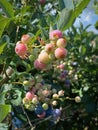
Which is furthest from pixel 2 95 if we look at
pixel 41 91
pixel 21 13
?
pixel 21 13

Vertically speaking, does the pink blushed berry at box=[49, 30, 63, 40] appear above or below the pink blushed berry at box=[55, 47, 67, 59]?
above

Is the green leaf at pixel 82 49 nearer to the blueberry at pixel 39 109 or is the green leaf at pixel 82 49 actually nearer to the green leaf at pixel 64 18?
the blueberry at pixel 39 109

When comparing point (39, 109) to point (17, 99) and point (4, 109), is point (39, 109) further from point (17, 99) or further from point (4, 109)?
point (4, 109)

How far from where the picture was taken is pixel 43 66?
2.45 ft

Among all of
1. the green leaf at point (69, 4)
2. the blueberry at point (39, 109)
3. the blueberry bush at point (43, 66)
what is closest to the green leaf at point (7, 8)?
the blueberry bush at point (43, 66)

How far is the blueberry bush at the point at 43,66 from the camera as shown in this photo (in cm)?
77

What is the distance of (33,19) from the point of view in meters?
1.40

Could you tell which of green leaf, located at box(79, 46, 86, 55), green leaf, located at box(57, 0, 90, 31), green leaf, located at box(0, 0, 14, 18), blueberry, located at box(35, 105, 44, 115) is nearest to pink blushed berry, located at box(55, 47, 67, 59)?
green leaf, located at box(57, 0, 90, 31)

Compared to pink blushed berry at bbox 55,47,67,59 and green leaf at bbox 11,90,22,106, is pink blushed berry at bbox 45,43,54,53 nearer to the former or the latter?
pink blushed berry at bbox 55,47,67,59

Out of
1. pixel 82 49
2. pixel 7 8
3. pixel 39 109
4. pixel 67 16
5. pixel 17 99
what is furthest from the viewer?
pixel 82 49

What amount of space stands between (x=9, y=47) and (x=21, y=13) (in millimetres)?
86

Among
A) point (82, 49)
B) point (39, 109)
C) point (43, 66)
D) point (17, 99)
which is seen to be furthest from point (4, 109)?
point (82, 49)

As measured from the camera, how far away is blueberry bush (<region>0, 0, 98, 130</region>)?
773 millimetres

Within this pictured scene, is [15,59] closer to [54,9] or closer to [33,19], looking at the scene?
[33,19]
